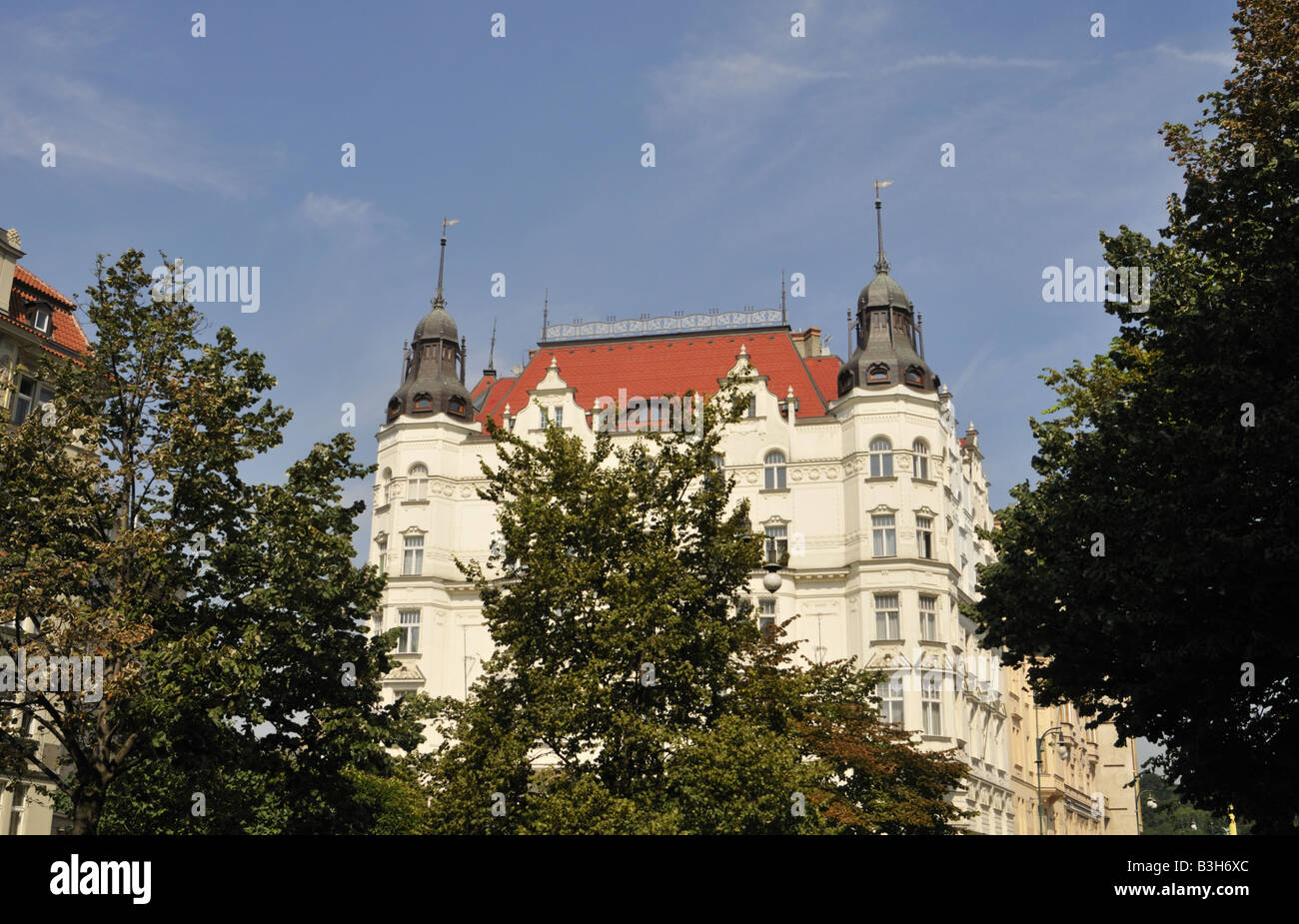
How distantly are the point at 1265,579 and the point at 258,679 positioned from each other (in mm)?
19556

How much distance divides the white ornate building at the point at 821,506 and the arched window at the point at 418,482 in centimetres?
10

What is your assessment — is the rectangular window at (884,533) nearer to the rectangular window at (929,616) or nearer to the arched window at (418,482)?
the rectangular window at (929,616)

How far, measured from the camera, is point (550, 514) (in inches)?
1103

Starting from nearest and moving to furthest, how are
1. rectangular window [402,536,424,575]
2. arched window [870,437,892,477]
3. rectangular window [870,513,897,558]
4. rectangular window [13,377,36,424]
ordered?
1. rectangular window [13,377,36,424]
2. rectangular window [870,513,897,558]
3. arched window [870,437,892,477]
4. rectangular window [402,536,424,575]

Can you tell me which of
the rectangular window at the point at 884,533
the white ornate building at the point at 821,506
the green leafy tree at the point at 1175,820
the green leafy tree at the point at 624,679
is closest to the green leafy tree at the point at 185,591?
the green leafy tree at the point at 624,679

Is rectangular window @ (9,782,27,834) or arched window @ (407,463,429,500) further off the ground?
arched window @ (407,463,429,500)

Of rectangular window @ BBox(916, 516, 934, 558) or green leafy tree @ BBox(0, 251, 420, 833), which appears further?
rectangular window @ BBox(916, 516, 934, 558)

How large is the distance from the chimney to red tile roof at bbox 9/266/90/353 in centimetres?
52

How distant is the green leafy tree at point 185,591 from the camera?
2456 cm

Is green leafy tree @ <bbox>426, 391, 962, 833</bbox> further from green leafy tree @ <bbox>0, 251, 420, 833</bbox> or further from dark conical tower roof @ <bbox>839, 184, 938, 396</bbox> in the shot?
dark conical tower roof @ <bbox>839, 184, 938, 396</bbox>

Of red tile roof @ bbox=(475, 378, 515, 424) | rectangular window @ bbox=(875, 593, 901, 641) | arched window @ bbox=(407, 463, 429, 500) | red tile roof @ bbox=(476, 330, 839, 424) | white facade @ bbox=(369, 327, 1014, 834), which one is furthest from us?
red tile roof @ bbox=(475, 378, 515, 424)

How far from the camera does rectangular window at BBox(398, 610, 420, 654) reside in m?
61.8

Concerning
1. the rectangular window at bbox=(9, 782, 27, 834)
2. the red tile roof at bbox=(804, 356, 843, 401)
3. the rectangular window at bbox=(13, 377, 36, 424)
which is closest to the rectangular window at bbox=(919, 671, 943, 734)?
the red tile roof at bbox=(804, 356, 843, 401)
